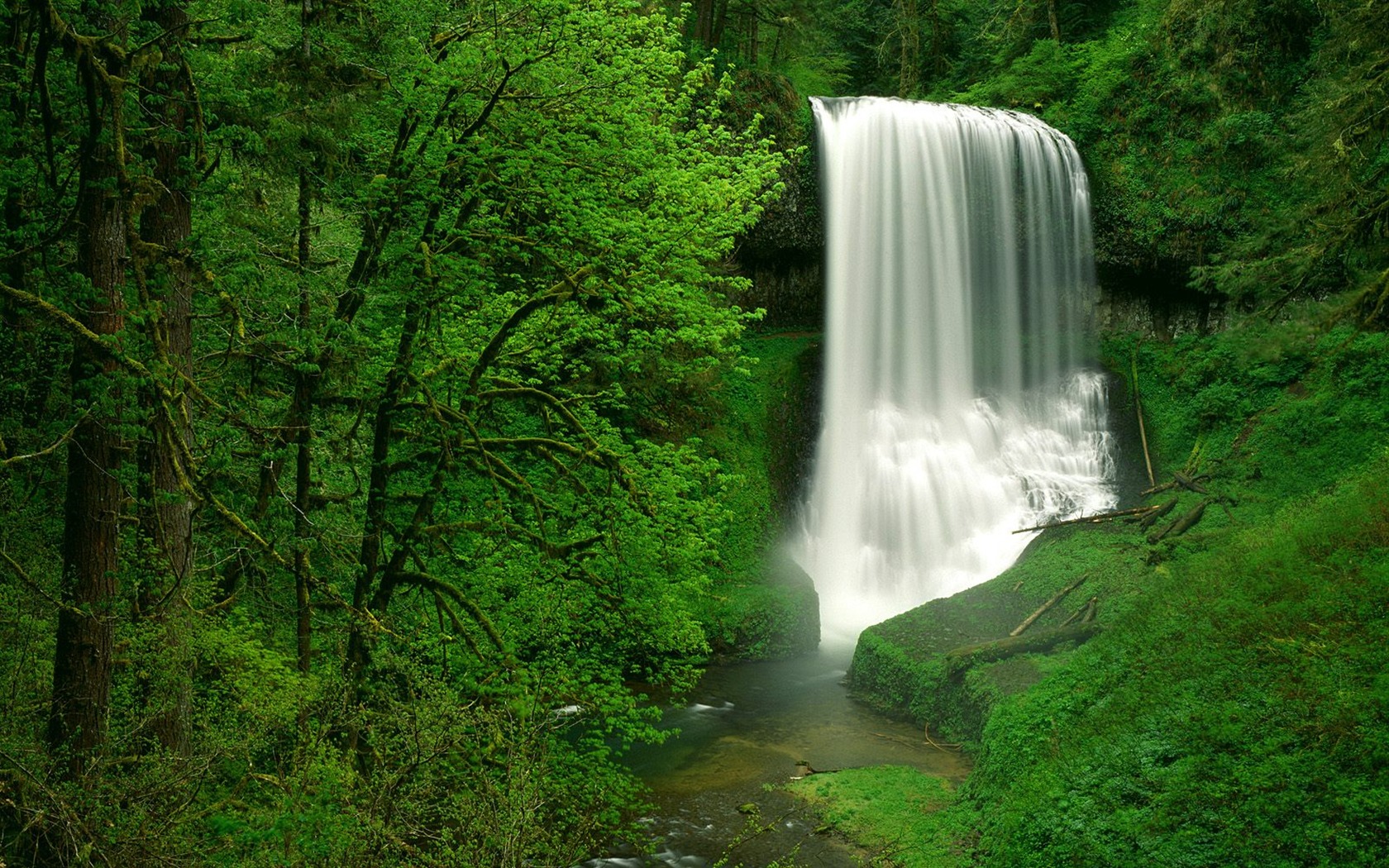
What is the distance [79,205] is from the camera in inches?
176

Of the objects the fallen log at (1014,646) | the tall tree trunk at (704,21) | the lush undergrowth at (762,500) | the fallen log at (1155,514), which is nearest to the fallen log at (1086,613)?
the fallen log at (1014,646)

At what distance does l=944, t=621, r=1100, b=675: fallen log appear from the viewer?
1114cm

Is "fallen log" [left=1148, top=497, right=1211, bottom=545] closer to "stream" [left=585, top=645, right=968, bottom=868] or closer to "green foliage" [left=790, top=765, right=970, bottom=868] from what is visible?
"stream" [left=585, top=645, right=968, bottom=868]

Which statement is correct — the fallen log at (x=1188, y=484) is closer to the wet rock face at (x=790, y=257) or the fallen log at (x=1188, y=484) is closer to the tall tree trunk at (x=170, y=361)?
the wet rock face at (x=790, y=257)

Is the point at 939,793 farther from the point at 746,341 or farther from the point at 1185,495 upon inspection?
the point at 746,341

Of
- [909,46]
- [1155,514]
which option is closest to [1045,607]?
[1155,514]

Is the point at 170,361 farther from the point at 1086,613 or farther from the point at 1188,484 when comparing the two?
the point at 1188,484

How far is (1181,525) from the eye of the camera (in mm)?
13641

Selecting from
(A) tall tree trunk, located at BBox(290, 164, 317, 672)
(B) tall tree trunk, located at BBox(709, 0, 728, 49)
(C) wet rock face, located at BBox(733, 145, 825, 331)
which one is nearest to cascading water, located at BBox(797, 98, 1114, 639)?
(C) wet rock face, located at BBox(733, 145, 825, 331)

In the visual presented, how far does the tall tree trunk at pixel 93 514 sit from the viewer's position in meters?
4.61

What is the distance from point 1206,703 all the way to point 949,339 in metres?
14.7

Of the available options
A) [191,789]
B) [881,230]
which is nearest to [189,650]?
[191,789]

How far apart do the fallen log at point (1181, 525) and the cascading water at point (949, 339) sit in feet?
12.5

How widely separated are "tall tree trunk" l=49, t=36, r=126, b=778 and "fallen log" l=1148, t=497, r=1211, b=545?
509 inches
